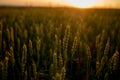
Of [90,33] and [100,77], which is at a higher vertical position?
[90,33]

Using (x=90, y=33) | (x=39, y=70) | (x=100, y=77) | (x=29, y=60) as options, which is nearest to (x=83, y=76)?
(x=100, y=77)

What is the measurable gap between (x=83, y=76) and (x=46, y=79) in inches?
13.4

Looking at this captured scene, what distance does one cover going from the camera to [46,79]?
166 centimetres

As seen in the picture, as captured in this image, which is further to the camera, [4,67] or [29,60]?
[29,60]

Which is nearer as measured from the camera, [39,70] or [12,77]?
[12,77]

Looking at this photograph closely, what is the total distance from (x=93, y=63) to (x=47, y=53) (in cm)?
56

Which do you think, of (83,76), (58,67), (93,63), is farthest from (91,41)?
(58,67)

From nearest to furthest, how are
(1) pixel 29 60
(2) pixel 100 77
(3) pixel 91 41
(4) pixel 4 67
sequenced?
(4) pixel 4 67 < (2) pixel 100 77 < (1) pixel 29 60 < (3) pixel 91 41

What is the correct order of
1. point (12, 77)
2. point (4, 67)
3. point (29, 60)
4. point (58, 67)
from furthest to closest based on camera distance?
point (29, 60) → point (12, 77) → point (58, 67) → point (4, 67)

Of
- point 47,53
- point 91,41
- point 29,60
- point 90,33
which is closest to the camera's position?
point 29,60

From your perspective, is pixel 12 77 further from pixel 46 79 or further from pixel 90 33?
pixel 90 33

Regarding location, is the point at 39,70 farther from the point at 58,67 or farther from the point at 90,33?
the point at 90,33

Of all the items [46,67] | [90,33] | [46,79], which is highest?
[90,33]

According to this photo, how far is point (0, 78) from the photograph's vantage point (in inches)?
51.3
